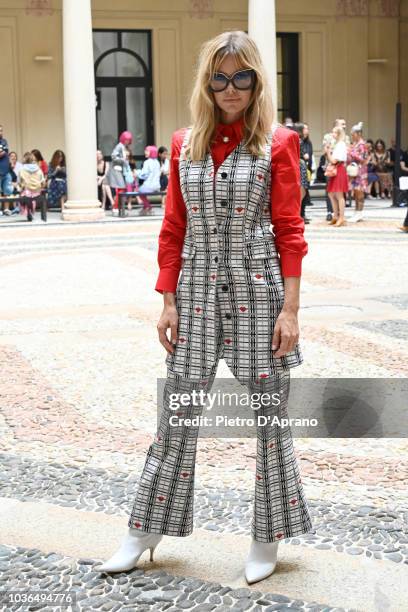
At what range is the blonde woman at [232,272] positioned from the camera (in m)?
2.85

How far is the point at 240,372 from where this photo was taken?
2.91m

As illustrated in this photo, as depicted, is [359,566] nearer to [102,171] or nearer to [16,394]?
[16,394]

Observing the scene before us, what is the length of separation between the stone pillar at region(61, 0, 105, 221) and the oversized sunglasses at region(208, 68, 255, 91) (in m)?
15.1

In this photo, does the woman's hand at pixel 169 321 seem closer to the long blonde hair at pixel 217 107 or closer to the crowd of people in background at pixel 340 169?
the long blonde hair at pixel 217 107

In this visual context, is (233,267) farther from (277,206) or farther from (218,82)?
(218,82)

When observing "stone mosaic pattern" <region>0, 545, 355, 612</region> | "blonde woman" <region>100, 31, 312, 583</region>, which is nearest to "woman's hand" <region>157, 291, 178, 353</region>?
Answer: "blonde woman" <region>100, 31, 312, 583</region>

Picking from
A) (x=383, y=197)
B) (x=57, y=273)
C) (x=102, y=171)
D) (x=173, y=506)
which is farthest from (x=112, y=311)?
(x=383, y=197)

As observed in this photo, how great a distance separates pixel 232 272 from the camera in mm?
2883

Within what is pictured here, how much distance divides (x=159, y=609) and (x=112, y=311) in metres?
5.44

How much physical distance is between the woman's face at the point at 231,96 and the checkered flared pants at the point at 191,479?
2.65 feet

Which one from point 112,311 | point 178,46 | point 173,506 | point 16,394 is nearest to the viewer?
point 173,506

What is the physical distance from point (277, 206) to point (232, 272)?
0.24m

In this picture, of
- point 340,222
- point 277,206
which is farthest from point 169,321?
point 340,222

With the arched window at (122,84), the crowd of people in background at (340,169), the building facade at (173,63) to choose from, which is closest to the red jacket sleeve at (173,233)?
the crowd of people in background at (340,169)
